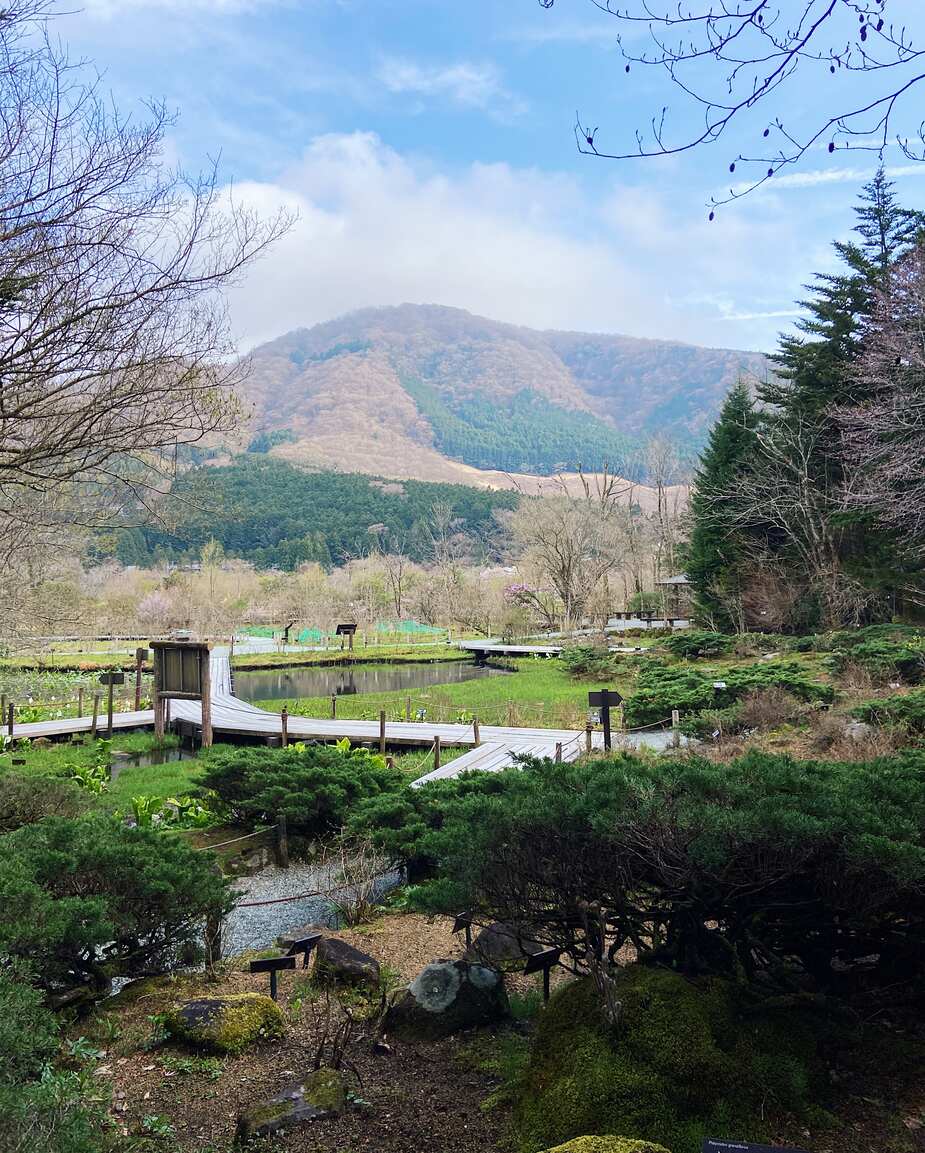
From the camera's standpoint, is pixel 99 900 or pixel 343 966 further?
pixel 343 966

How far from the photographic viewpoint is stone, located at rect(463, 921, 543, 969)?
13.6 ft

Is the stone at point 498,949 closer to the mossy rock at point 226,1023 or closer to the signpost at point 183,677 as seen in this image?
the mossy rock at point 226,1023

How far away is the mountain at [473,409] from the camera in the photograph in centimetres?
13675

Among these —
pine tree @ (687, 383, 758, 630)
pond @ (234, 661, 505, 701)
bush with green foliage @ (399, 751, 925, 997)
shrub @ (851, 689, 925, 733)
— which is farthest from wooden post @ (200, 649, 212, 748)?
pine tree @ (687, 383, 758, 630)

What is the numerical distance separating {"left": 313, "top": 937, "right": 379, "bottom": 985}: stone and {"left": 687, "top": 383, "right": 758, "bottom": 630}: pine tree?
2148 cm

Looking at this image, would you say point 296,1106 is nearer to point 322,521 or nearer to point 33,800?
point 33,800

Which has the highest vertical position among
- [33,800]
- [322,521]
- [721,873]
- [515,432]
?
[515,432]

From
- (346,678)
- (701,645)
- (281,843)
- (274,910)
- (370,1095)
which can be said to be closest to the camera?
(370,1095)

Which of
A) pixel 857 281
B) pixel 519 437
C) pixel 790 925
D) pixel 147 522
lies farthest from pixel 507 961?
pixel 519 437

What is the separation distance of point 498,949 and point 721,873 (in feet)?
5.62

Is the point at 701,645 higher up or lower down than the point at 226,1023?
higher up

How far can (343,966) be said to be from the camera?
4562 millimetres

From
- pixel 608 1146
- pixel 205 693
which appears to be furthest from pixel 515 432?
pixel 608 1146

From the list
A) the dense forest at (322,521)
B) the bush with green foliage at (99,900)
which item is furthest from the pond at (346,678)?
the dense forest at (322,521)
